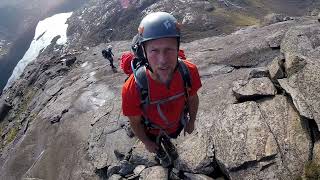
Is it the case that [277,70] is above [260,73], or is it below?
above

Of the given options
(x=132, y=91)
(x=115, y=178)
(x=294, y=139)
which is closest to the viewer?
(x=132, y=91)

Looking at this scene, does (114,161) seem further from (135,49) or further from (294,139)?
(135,49)

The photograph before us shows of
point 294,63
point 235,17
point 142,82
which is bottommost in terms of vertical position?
point 235,17

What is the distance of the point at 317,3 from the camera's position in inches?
3863

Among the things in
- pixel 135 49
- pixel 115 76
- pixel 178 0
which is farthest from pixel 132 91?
pixel 178 0

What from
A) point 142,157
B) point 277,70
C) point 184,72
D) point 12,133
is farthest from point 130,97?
point 12,133

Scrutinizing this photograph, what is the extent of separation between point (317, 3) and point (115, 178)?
324ft

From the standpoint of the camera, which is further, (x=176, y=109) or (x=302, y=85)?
(x=302, y=85)

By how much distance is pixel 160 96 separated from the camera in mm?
8484

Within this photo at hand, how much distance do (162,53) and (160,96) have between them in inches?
48.6

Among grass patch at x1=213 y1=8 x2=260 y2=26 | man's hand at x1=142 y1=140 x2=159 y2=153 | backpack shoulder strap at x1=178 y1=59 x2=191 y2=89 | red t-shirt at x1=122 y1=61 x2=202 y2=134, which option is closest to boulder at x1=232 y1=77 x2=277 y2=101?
man's hand at x1=142 y1=140 x2=159 y2=153

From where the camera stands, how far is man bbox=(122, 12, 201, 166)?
771cm

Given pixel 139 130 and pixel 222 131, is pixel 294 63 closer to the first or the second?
pixel 222 131

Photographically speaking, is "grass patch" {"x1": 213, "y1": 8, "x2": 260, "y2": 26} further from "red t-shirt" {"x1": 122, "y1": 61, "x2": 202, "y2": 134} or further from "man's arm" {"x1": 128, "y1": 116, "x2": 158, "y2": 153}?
"red t-shirt" {"x1": 122, "y1": 61, "x2": 202, "y2": 134}
